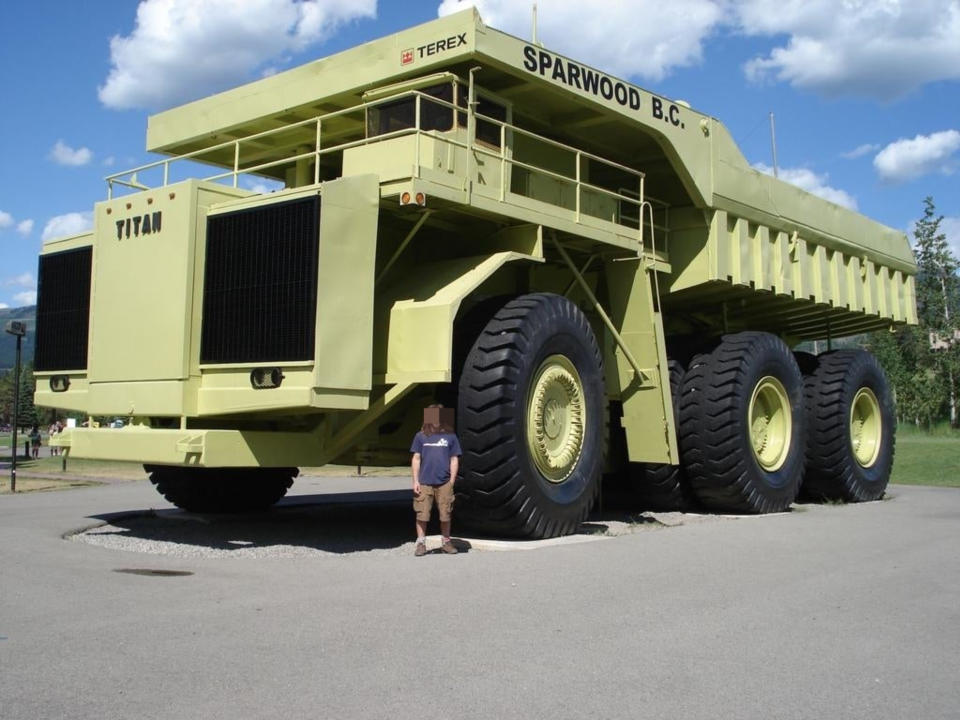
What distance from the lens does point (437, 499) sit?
869 cm

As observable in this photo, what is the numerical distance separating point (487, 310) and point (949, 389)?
43328 millimetres

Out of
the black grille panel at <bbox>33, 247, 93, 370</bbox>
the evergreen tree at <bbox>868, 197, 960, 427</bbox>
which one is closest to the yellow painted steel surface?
the black grille panel at <bbox>33, 247, 93, 370</bbox>

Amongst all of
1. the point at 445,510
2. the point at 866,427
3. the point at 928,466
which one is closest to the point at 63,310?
the point at 445,510

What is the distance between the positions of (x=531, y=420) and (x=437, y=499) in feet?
4.39

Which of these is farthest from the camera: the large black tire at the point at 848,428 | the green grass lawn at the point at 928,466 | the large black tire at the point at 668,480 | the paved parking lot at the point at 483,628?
the green grass lawn at the point at 928,466

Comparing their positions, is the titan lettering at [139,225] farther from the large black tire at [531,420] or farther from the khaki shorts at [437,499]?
the khaki shorts at [437,499]

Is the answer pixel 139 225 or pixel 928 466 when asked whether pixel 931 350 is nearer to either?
pixel 928 466

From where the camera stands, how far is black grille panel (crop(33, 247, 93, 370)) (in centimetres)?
1016

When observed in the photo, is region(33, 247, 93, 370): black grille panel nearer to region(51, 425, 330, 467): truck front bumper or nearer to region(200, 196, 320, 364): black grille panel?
region(51, 425, 330, 467): truck front bumper

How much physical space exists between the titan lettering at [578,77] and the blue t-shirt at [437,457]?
154 inches

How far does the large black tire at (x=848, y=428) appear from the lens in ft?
48.8

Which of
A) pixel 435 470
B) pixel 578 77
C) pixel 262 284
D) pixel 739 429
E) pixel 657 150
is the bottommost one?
pixel 435 470

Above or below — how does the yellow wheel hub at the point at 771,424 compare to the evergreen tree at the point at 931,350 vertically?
below

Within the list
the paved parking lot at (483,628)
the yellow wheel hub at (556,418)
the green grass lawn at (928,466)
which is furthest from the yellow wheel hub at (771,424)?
the green grass lawn at (928,466)
